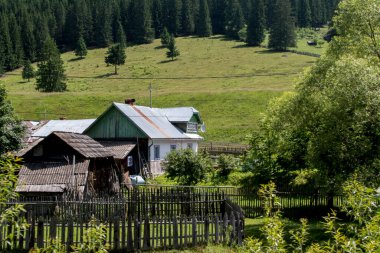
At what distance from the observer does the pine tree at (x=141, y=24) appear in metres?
163

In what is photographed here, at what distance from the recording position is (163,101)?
8869cm

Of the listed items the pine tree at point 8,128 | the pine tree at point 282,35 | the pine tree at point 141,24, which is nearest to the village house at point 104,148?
the pine tree at point 8,128

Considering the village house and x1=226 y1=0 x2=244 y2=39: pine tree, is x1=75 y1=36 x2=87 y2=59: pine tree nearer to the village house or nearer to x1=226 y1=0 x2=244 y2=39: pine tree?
x1=226 y1=0 x2=244 y2=39: pine tree

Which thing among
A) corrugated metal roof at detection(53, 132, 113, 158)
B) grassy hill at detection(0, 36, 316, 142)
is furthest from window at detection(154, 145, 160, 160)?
grassy hill at detection(0, 36, 316, 142)

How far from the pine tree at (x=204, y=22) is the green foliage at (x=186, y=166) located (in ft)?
433

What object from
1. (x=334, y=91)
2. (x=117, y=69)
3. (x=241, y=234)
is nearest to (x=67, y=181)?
(x=241, y=234)

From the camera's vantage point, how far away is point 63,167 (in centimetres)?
2912

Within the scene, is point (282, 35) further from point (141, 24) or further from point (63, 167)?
point (63, 167)

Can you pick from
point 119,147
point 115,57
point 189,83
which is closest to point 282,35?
point 189,83

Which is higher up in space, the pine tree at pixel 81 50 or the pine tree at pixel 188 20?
the pine tree at pixel 188 20

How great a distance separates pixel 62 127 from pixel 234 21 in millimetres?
116803

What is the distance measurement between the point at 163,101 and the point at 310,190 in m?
63.0

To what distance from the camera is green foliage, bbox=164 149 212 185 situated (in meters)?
35.7

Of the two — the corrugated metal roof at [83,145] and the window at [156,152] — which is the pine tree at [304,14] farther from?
the corrugated metal roof at [83,145]
